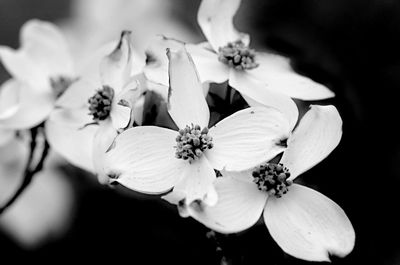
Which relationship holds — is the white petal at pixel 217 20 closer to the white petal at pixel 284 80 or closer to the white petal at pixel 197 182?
the white petal at pixel 284 80

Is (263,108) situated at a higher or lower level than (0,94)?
higher

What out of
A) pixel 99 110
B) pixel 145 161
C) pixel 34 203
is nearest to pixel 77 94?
pixel 99 110

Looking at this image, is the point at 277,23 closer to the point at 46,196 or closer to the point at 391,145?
the point at 391,145

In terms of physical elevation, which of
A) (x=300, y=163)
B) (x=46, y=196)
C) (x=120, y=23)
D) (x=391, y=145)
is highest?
Result: (x=300, y=163)

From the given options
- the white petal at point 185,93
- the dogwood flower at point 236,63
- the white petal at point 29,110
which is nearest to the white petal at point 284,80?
the dogwood flower at point 236,63

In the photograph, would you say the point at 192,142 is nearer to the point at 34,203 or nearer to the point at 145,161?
the point at 145,161

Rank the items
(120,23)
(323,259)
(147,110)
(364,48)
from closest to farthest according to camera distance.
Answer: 1. (323,259)
2. (147,110)
3. (364,48)
4. (120,23)

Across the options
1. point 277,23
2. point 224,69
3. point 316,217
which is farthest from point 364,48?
point 316,217
